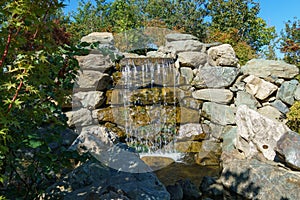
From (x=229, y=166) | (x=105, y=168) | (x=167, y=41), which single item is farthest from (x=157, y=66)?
(x=105, y=168)

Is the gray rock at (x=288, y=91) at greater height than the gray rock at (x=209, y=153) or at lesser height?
greater

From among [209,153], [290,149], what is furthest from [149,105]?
[290,149]

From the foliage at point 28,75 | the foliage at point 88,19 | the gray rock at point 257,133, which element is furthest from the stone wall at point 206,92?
the foliage at point 28,75

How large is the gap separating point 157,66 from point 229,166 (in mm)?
3542

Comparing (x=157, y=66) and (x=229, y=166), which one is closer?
(x=229, y=166)

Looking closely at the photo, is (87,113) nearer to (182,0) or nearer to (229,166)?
(229,166)

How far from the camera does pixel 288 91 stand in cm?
616

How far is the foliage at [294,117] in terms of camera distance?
5.60 metres

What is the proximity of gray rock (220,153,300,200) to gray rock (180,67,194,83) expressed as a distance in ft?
11.1

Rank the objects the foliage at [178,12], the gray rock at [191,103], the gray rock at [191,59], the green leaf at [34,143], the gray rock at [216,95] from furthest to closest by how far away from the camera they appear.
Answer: the foliage at [178,12] < the gray rock at [191,59] < the gray rock at [191,103] < the gray rock at [216,95] < the green leaf at [34,143]

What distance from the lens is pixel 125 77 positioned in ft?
21.8

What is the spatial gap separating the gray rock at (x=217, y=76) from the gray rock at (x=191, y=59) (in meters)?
0.33

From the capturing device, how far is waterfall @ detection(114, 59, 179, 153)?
632 centimetres

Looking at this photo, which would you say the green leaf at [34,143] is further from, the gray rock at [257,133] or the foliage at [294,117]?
the foliage at [294,117]
